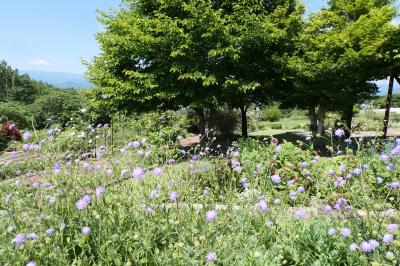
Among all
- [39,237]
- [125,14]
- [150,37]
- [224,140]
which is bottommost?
[224,140]

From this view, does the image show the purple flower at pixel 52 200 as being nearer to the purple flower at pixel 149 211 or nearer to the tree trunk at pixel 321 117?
the purple flower at pixel 149 211

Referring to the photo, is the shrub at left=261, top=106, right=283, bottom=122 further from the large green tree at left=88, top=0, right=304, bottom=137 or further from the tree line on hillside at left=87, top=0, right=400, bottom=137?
A: the large green tree at left=88, top=0, right=304, bottom=137

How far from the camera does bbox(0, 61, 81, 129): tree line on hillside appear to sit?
3975 cm

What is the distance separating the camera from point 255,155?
746 cm

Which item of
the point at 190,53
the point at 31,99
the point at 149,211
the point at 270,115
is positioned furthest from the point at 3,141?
the point at 31,99

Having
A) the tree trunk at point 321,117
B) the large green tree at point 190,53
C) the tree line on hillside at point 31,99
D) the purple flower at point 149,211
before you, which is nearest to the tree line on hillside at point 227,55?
the large green tree at point 190,53

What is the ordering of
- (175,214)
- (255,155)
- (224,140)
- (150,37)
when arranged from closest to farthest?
1. (175,214)
2. (255,155)
3. (150,37)
4. (224,140)

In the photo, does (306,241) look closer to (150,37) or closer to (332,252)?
(332,252)

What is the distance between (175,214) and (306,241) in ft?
4.40

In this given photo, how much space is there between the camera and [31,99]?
294ft

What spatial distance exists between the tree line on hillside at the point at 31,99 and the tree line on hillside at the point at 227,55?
2499cm

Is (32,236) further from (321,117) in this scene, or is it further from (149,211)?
(321,117)

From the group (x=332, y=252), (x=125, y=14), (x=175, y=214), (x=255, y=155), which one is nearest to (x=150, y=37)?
(x=125, y=14)

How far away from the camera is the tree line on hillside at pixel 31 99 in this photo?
3975cm
